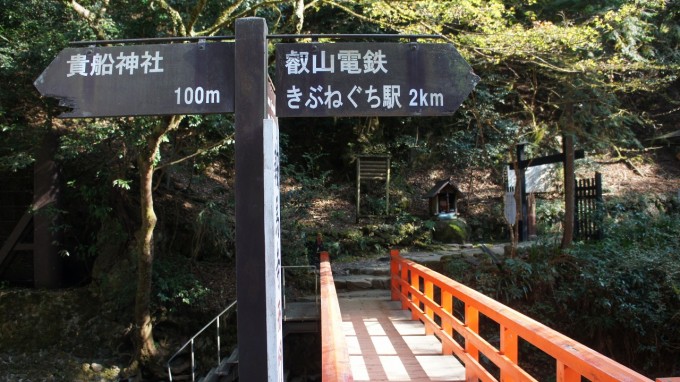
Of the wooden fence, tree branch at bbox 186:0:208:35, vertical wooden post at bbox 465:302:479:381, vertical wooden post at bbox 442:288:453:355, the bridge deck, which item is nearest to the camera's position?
vertical wooden post at bbox 465:302:479:381

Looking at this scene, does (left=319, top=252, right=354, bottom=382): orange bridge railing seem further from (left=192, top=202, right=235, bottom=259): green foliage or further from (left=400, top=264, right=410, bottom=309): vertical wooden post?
(left=192, top=202, right=235, bottom=259): green foliage

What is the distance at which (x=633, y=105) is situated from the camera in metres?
19.5

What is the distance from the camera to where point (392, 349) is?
233 inches

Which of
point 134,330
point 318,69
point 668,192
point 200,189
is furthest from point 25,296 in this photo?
point 668,192

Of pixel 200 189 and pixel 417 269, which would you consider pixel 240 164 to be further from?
pixel 200 189

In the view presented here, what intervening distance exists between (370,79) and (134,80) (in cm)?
135

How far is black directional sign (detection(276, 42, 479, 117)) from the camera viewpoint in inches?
110

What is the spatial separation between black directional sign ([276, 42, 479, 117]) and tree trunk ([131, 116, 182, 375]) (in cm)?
512

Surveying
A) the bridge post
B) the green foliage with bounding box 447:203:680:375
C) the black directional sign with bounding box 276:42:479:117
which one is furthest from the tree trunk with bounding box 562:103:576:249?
the black directional sign with bounding box 276:42:479:117

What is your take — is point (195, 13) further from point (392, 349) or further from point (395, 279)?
point (395, 279)

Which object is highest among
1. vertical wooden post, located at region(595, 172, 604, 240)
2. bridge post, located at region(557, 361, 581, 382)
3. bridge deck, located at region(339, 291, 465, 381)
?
vertical wooden post, located at region(595, 172, 604, 240)

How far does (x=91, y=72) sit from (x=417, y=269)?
213 inches

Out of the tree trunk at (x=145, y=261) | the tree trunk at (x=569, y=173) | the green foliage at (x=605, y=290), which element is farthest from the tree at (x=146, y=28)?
the tree trunk at (x=569, y=173)

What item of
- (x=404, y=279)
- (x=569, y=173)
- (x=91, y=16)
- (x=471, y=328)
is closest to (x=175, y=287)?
(x=404, y=279)
